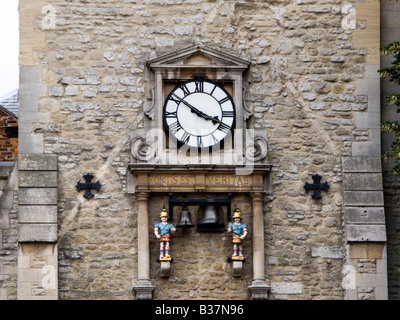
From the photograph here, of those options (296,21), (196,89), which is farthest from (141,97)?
(296,21)

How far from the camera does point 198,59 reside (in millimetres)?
24172

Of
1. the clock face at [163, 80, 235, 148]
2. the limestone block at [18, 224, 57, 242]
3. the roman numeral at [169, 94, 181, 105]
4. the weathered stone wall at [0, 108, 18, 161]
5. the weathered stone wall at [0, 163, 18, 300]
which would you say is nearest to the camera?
the limestone block at [18, 224, 57, 242]

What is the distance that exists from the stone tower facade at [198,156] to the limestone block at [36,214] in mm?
24

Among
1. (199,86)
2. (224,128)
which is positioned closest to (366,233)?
(224,128)

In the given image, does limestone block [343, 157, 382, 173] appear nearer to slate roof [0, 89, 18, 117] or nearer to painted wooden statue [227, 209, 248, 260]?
painted wooden statue [227, 209, 248, 260]

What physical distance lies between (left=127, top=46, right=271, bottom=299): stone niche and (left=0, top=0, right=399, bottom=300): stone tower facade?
2 centimetres

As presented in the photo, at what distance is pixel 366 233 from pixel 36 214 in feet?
15.2

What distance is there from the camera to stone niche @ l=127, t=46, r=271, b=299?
2372cm

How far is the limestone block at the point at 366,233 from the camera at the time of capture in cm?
2377

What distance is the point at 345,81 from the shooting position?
24.3 meters

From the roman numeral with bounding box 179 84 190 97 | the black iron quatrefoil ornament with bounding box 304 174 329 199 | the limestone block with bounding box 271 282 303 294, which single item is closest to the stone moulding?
the black iron quatrefoil ornament with bounding box 304 174 329 199
